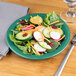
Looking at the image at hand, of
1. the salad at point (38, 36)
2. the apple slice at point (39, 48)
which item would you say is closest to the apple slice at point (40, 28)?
the salad at point (38, 36)

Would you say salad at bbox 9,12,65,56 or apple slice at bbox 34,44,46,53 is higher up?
salad at bbox 9,12,65,56

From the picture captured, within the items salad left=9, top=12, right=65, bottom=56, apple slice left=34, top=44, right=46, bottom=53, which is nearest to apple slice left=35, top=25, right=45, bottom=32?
salad left=9, top=12, right=65, bottom=56

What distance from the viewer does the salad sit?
0.93m

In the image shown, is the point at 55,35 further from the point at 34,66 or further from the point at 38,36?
the point at 34,66

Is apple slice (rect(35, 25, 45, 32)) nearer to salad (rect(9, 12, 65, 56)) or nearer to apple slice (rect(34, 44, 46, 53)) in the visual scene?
salad (rect(9, 12, 65, 56))

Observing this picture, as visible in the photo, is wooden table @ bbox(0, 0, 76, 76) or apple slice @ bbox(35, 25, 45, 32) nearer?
wooden table @ bbox(0, 0, 76, 76)

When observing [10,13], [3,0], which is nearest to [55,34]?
[10,13]

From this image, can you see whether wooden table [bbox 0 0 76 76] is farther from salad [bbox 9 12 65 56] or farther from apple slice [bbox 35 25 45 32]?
apple slice [bbox 35 25 45 32]

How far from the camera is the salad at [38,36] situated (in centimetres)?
93

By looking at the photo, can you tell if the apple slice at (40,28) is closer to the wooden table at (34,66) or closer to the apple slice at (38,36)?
the apple slice at (38,36)

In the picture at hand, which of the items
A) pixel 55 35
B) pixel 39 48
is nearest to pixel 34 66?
pixel 39 48

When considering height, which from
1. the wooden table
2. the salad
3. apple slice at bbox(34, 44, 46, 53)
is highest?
the salad

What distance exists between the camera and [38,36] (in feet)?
3.13

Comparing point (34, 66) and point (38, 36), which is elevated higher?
point (38, 36)
